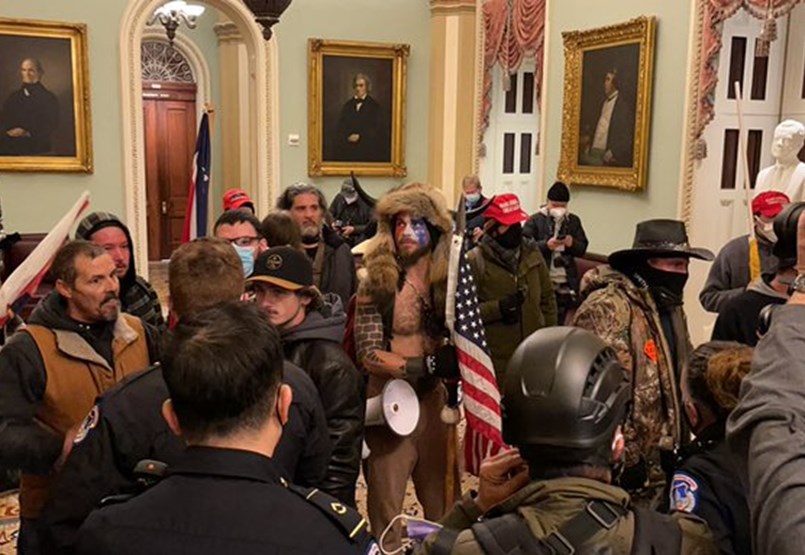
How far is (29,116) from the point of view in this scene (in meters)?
8.52

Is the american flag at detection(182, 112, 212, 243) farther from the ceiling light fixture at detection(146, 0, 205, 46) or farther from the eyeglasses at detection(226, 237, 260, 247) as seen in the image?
the eyeglasses at detection(226, 237, 260, 247)

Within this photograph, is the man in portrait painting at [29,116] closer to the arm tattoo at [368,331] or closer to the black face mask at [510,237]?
the black face mask at [510,237]

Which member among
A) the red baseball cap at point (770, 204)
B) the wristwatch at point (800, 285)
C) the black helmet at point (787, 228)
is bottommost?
the red baseball cap at point (770, 204)

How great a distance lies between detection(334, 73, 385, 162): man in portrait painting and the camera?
998 centimetres

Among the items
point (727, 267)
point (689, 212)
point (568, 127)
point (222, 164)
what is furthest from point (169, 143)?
point (727, 267)

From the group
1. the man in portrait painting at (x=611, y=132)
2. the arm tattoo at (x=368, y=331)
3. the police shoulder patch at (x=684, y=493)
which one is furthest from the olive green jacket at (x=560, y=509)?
the man in portrait painting at (x=611, y=132)

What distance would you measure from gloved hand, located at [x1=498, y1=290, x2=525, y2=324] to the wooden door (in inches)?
383

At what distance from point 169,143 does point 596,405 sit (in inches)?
500

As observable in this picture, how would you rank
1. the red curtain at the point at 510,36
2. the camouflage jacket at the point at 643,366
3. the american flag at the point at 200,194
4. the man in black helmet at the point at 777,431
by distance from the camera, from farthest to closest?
the red curtain at the point at 510,36, the american flag at the point at 200,194, the camouflage jacket at the point at 643,366, the man in black helmet at the point at 777,431

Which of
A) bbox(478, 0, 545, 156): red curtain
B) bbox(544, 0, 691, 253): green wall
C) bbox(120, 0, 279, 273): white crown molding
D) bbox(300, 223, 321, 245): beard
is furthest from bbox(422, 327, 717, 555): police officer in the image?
bbox(120, 0, 279, 273): white crown molding

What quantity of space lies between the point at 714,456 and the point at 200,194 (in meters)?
6.07

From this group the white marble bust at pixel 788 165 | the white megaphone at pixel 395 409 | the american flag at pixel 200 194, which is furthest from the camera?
the american flag at pixel 200 194

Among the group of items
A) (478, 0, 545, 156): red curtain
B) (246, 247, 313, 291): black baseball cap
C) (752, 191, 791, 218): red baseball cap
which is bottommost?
(246, 247, 313, 291): black baseball cap

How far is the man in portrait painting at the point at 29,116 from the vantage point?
333 inches
